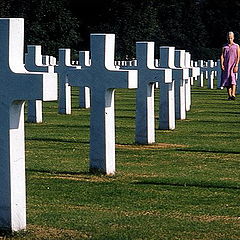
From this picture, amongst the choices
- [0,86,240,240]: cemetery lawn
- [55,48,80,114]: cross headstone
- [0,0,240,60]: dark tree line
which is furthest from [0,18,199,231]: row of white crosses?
[0,0,240,60]: dark tree line

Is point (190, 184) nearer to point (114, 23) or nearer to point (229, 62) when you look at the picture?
point (229, 62)

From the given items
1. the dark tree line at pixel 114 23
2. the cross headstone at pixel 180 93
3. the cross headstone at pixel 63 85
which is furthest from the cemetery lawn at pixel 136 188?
the dark tree line at pixel 114 23

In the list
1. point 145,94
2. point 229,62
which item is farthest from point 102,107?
point 229,62

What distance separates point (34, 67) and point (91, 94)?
27.0ft

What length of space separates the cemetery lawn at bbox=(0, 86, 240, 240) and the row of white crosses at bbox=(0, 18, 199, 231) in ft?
0.82

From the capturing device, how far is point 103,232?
419 inches

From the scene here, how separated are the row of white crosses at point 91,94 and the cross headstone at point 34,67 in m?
0.04

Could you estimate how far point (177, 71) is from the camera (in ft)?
70.8

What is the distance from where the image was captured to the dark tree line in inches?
2505

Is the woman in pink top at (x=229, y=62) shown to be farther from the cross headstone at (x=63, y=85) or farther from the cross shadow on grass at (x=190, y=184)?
the cross shadow on grass at (x=190, y=184)

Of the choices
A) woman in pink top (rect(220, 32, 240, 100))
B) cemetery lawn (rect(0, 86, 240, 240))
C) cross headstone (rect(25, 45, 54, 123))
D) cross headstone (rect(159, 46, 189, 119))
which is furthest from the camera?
woman in pink top (rect(220, 32, 240, 100))

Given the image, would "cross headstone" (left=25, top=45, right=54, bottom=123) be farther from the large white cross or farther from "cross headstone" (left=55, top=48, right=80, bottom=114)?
the large white cross

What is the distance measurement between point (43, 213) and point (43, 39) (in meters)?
52.2

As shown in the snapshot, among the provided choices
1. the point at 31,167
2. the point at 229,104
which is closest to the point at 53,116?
the point at 229,104
